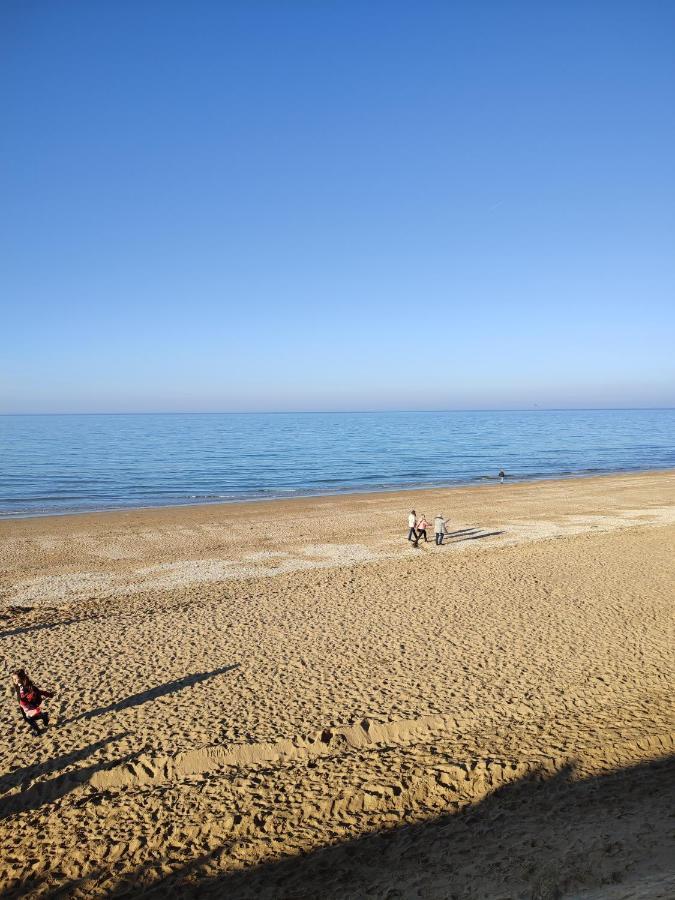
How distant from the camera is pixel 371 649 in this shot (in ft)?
38.3

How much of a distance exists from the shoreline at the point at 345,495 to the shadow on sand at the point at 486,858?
24336 mm

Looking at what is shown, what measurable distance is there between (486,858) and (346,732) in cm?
297

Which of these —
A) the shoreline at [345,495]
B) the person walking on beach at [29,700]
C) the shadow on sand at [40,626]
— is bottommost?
the shoreline at [345,495]

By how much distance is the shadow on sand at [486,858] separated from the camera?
5.58 metres

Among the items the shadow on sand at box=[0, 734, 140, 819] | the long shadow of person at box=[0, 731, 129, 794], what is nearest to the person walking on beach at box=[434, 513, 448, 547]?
the long shadow of person at box=[0, 731, 129, 794]

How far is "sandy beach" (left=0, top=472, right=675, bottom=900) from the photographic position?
6.21 meters

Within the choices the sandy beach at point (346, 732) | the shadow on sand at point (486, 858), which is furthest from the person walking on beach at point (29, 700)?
the shadow on sand at point (486, 858)

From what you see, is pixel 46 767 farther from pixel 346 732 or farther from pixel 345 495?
pixel 345 495

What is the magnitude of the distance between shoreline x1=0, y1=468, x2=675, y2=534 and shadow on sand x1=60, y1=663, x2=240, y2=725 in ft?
64.8

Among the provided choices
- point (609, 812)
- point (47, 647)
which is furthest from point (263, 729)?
point (47, 647)

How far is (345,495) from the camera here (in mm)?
37562

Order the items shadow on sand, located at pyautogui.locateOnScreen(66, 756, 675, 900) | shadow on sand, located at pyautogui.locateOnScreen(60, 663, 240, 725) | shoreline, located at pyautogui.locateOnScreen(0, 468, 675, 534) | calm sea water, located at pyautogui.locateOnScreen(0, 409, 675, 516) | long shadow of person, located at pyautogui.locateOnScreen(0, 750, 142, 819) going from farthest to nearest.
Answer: calm sea water, located at pyautogui.locateOnScreen(0, 409, 675, 516) → shoreline, located at pyautogui.locateOnScreen(0, 468, 675, 534) → shadow on sand, located at pyautogui.locateOnScreen(60, 663, 240, 725) → long shadow of person, located at pyautogui.locateOnScreen(0, 750, 142, 819) → shadow on sand, located at pyautogui.locateOnScreen(66, 756, 675, 900)

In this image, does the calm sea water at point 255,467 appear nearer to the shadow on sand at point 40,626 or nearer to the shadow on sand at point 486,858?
the shadow on sand at point 40,626

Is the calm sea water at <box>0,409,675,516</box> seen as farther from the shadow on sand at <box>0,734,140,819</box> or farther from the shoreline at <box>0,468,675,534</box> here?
the shadow on sand at <box>0,734,140,819</box>
